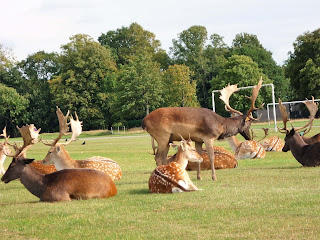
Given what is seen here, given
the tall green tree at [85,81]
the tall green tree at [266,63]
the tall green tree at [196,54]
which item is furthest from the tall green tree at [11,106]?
the tall green tree at [266,63]

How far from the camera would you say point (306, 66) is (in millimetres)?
59844

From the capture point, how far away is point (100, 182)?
8.54 m

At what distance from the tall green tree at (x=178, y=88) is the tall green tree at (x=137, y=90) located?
7.98 feet

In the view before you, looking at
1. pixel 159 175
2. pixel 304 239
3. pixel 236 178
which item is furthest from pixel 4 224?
pixel 236 178

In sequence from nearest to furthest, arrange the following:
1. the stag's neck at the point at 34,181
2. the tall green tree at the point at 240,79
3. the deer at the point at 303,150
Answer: the stag's neck at the point at 34,181 → the deer at the point at 303,150 → the tall green tree at the point at 240,79

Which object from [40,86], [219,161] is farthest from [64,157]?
[40,86]

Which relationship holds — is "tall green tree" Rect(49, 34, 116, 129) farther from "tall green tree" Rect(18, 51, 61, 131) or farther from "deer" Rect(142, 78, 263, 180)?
"deer" Rect(142, 78, 263, 180)

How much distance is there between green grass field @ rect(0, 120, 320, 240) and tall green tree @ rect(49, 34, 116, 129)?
58208 millimetres

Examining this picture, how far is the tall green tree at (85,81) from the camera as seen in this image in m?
67.6

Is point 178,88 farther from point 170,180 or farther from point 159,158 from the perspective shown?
point 170,180

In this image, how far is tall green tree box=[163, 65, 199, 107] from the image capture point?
6771cm

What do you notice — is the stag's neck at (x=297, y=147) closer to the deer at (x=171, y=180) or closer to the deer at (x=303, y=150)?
the deer at (x=303, y=150)

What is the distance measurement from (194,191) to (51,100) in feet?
209

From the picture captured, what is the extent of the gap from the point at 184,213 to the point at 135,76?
57867 millimetres
